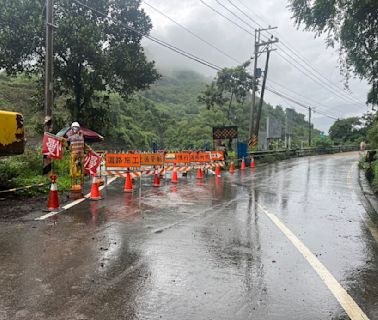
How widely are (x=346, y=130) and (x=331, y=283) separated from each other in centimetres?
7867

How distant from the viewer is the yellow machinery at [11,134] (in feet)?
33.0

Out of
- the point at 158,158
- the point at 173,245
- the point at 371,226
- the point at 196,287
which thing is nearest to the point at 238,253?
the point at 173,245

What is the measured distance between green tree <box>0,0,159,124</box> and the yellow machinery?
39.2 ft

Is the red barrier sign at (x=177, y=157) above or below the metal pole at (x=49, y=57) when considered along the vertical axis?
below

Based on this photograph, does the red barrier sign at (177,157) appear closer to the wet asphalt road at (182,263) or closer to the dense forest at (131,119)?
the wet asphalt road at (182,263)

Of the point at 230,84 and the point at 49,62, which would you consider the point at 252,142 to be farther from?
the point at 49,62

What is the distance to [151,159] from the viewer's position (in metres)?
16.4

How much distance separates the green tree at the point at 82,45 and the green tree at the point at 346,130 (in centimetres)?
5808

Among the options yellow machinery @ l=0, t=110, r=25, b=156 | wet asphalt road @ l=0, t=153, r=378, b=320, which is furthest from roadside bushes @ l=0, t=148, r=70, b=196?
wet asphalt road @ l=0, t=153, r=378, b=320

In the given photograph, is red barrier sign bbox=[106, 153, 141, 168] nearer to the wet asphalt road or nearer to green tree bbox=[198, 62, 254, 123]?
the wet asphalt road

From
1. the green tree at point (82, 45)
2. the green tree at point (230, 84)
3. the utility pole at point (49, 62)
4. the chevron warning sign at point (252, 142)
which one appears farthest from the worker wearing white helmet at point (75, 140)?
the green tree at point (230, 84)

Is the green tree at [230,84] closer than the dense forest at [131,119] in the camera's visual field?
No

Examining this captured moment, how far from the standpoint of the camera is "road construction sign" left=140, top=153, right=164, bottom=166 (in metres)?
15.9

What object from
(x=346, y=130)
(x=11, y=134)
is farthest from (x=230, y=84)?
(x=346, y=130)
